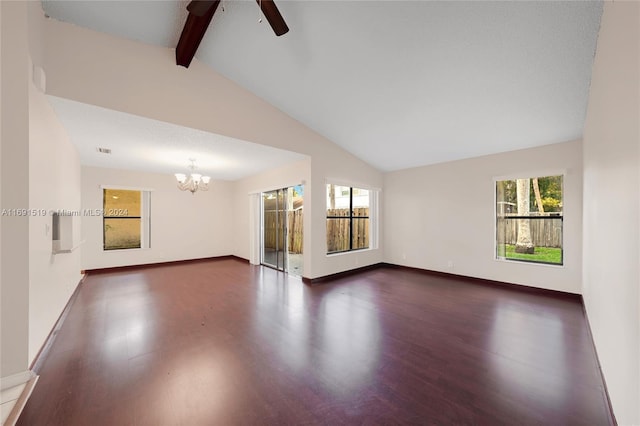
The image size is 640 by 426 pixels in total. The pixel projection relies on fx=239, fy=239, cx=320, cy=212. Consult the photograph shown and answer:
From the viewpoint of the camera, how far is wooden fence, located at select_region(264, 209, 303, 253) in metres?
5.76

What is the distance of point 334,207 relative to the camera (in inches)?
218

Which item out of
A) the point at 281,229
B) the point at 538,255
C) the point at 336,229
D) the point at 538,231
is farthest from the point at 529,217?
the point at 281,229

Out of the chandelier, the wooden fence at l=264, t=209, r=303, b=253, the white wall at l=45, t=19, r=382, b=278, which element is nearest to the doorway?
the wooden fence at l=264, t=209, r=303, b=253

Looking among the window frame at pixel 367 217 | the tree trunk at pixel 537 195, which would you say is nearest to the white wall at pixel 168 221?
the window frame at pixel 367 217

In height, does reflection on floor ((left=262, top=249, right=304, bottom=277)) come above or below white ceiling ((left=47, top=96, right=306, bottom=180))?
below

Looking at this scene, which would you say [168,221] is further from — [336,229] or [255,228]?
[336,229]

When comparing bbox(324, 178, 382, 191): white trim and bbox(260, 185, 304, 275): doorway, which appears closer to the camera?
bbox(324, 178, 382, 191): white trim

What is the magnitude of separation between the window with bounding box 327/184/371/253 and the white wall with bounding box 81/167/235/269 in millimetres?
3657

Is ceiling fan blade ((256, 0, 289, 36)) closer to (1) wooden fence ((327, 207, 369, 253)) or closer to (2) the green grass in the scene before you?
(1) wooden fence ((327, 207, 369, 253))

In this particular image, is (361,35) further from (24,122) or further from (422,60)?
(24,122)

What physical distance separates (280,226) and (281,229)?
0.09 metres

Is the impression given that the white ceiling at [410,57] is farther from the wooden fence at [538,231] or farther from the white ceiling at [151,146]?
the wooden fence at [538,231]

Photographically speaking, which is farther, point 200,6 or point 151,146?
point 151,146

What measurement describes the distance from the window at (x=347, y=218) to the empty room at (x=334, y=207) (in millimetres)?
87
